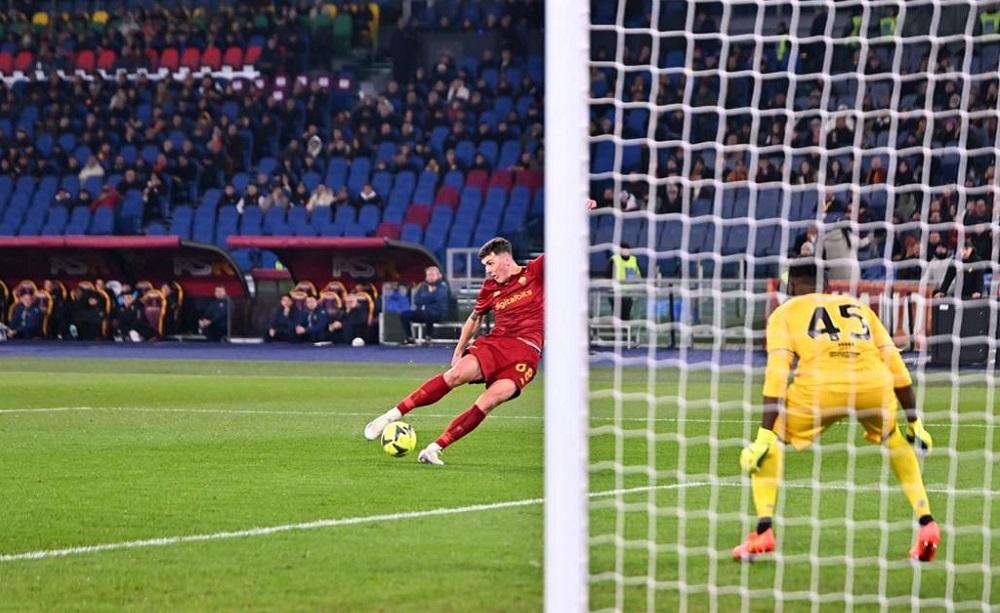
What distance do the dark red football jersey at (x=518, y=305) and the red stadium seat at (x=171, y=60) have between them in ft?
82.9

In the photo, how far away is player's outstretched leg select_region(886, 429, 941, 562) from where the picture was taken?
22.0ft

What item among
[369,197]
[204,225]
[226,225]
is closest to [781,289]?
[369,197]

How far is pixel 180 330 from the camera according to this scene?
28250 mm

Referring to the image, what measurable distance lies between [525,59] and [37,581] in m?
26.0

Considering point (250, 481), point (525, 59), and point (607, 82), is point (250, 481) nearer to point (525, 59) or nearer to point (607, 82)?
point (607, 82)

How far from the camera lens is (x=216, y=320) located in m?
27.8

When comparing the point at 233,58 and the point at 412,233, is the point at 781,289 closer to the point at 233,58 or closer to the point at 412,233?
the point at 412,233

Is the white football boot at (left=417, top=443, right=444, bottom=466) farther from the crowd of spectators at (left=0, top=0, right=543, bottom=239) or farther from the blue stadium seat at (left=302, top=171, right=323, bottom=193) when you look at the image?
the blue stadium seat at (left=302, top=171, right=323, bottom=193)

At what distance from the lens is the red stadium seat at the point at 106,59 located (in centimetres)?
3575

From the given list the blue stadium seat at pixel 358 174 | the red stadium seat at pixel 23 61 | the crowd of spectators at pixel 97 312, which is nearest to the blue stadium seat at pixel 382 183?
the blue stadium seat at pixel 358 174

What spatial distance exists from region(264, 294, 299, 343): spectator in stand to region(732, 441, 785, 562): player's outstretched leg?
2056 cm

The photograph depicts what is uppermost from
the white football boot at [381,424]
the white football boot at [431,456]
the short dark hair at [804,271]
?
the short dark hair at [804,271]

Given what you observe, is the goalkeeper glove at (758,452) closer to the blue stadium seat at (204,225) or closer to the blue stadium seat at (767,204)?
the blue stadium seat at (767,204)

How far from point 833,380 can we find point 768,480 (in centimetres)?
54
